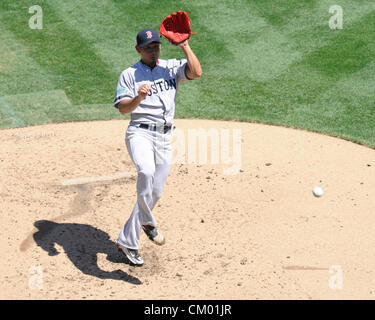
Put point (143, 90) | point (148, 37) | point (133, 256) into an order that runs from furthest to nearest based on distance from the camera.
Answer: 1. point (133, 256)
2. point (148, 37)
3. point (143, 90)

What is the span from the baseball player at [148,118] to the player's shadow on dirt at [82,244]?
28cm

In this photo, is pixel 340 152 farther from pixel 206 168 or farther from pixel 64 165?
pixel 64 165

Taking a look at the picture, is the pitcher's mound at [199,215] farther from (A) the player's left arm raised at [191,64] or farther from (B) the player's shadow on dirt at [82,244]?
(A) the player's left arm raised at [191,64]

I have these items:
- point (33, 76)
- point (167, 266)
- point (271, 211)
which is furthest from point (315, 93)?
point (167, 266)

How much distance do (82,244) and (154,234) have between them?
0.87 meters

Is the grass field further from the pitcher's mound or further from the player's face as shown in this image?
the player's face

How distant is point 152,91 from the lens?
650 centimetres

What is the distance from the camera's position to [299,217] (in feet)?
25.0

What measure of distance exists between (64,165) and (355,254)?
4.10 meters

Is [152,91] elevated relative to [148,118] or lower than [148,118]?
elevated

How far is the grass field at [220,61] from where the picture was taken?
11.0 metres

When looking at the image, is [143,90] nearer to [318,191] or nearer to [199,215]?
[199,215]

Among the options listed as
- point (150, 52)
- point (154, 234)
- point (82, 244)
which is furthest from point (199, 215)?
point (150, 52)

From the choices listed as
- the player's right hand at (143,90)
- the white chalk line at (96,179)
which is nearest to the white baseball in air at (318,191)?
the white chalk line at (96,179)
